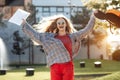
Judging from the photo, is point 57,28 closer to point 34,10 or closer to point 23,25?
point 23,25

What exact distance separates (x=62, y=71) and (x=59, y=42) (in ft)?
1.36

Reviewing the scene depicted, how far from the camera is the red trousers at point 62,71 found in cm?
572

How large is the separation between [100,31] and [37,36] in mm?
28988

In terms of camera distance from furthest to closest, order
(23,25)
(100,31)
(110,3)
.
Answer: (100,31)
(110,3)
(23,25)

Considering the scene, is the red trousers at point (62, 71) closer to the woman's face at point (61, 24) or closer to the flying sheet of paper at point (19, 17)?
the woman's face at point (61, 24)

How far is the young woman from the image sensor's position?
18.9 feet

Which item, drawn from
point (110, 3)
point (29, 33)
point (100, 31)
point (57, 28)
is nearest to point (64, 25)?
point (57, 28)

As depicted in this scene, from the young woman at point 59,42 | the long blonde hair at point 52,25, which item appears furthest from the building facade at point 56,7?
the young woman at point 59,42

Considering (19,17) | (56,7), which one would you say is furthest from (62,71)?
(56,7)

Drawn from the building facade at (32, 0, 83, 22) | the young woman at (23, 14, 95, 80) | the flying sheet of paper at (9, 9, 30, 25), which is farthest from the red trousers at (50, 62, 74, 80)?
the building facade at (32, 0, 83, 22)

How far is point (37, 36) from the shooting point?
19.5 feet

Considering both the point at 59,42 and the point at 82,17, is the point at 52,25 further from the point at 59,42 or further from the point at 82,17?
the point at 82,17

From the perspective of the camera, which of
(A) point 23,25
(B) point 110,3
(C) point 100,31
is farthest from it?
(C) point 100,31

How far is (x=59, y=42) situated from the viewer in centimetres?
588
